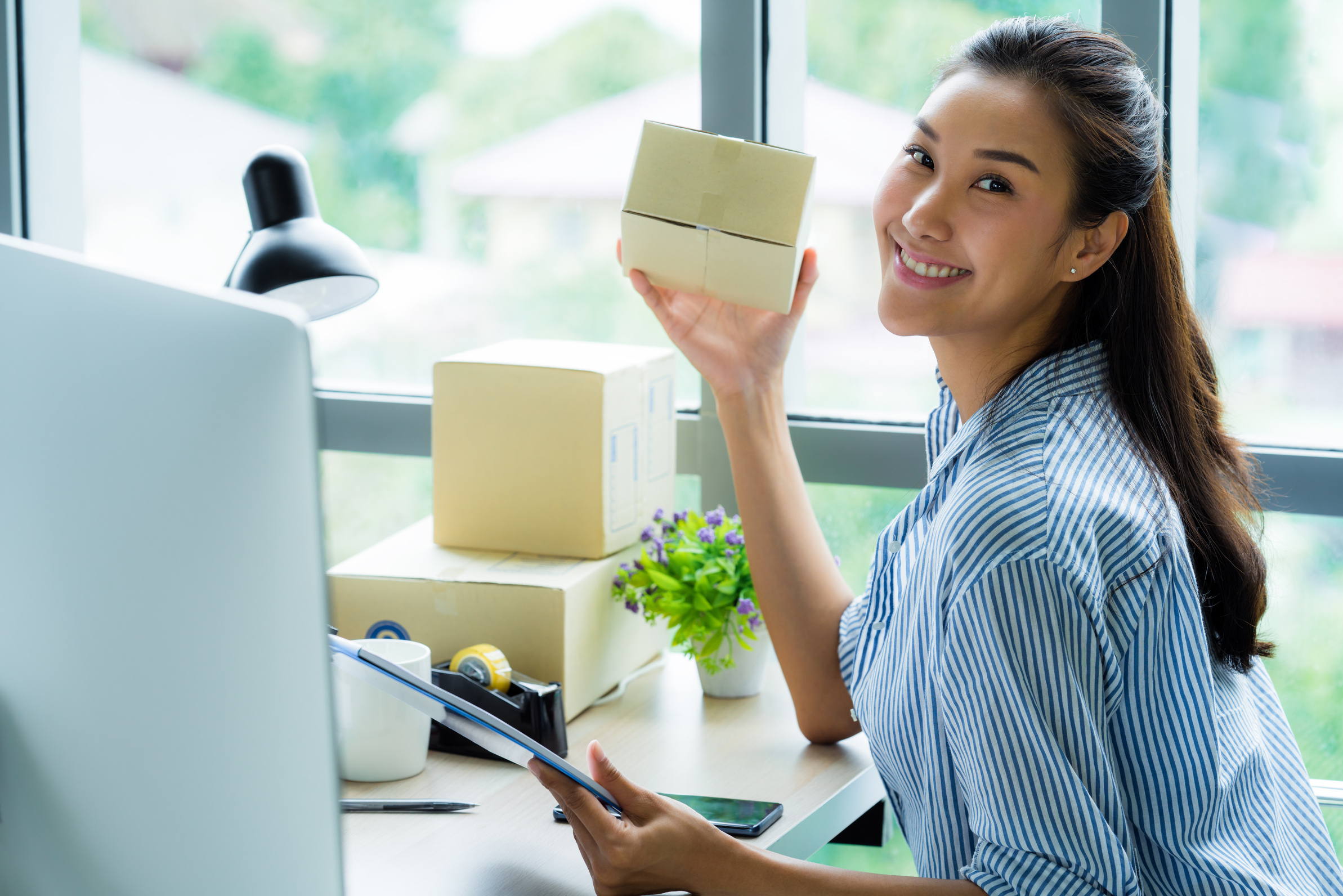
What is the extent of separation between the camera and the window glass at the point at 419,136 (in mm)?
1922

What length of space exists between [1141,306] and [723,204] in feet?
1.44

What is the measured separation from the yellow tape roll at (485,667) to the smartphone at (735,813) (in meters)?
0.18

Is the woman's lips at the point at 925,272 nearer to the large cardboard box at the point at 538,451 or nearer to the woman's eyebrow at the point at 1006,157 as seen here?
the woman's eyebrow at the point at 1006,157

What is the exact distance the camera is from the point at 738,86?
176cm

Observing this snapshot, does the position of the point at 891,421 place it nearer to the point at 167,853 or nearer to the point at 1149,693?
the point at 1149,693

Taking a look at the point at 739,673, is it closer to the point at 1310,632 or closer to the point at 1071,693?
the point at 1071,693

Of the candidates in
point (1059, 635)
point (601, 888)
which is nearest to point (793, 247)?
point (1059, 635)

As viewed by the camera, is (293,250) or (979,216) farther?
(293,250)

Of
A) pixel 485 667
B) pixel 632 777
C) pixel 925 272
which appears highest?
pixel 925 272

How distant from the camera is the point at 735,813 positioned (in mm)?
1149

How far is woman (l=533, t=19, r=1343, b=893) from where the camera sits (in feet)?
2.92

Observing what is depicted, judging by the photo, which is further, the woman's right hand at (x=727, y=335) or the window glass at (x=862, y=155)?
the window glass at (x=862, y=155)

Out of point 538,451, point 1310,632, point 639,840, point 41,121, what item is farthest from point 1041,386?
point 41,121

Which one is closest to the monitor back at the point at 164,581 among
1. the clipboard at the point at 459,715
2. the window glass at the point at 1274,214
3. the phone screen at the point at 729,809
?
the clipboard at the point at 459,715
